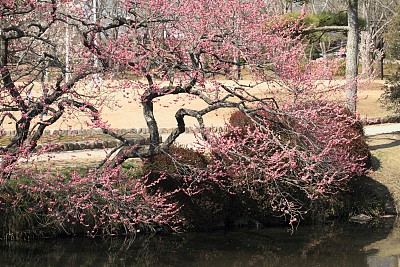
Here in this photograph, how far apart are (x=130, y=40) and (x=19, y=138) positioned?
9.44ft

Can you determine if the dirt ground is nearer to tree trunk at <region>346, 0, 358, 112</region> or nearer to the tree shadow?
tree trunk at <region>346, 0, 358, 112</region>

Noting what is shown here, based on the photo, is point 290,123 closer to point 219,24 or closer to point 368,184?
point 219,24

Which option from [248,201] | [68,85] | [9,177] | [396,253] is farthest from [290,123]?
[9,177]

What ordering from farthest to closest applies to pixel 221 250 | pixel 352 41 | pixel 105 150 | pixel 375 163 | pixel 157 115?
pixel 157 115, pixel 352 41, pixel 375 163, pixel 221 250, pixel 105 150

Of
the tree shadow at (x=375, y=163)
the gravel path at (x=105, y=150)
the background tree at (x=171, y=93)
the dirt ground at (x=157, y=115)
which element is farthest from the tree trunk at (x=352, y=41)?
the background tree at (x=171, y=93)

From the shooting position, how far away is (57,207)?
13.2 metres

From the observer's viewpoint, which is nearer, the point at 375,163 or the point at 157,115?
the point at 375,163

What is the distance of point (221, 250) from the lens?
13398mm

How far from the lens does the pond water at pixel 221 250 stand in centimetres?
1263

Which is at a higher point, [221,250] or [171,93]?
[171,93]

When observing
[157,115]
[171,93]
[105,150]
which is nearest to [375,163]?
[171,93]

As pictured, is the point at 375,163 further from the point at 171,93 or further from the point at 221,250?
the point at 171,93

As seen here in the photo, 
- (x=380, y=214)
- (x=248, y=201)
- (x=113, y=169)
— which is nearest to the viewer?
(x=113, y=169)

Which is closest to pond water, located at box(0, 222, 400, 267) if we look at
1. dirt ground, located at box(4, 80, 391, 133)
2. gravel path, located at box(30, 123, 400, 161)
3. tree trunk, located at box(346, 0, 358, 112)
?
gravel path, located at box(30, 123, 400, 161)
